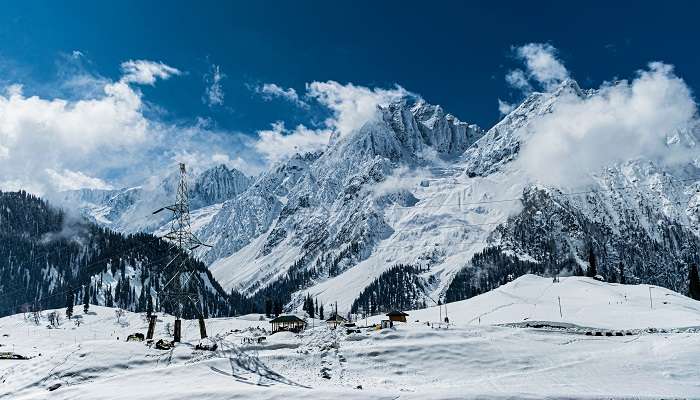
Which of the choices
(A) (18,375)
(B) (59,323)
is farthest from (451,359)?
(B) (59,323)

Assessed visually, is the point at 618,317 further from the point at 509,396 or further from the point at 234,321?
the point at 234,321

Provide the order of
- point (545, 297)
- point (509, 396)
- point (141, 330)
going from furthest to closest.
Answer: point (545, 297) < point (141, 330) < point (509, 396)

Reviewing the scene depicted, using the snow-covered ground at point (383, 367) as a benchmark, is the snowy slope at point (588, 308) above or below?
above

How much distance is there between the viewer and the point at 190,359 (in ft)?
235

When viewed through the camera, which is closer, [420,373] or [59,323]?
[420,373]

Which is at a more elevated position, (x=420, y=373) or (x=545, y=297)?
(x=545, y=297)

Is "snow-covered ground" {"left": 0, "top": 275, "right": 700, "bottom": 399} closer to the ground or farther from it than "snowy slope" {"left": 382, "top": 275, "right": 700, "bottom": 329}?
closer to the ground

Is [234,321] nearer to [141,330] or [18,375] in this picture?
[141,330]

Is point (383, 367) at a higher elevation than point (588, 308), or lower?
lower

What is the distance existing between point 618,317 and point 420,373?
266 feet

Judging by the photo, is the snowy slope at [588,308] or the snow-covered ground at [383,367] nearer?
the snow-covered ground at [383,367]

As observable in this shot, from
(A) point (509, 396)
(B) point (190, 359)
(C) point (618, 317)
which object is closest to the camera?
(A) point (509, 396)

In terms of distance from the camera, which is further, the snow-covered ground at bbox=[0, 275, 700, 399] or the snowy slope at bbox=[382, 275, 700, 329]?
the snowy slope at bbox=[382, 275, 700, 329]

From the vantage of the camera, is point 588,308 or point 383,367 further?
point 588,308
